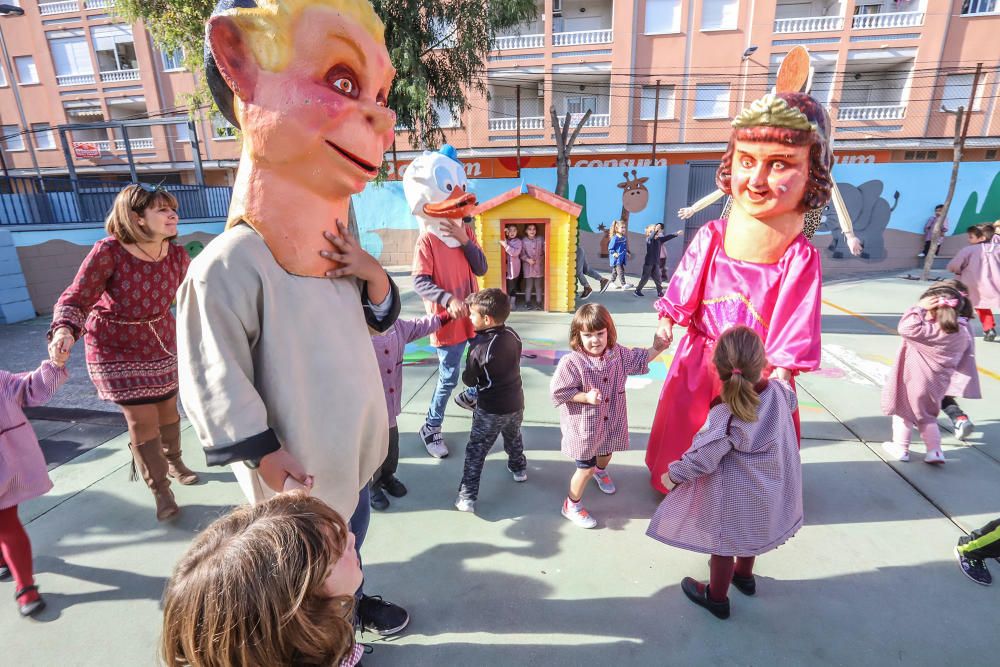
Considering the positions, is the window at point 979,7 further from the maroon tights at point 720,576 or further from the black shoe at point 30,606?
the black shoe at point 30,606

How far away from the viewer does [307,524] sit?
35.9 inches

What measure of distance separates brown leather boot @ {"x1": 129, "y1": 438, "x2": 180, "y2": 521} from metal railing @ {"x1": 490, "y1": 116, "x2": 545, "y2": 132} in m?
17.7

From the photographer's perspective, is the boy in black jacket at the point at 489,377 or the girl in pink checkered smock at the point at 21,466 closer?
the girl in pink checkered smock at the point at 21,466

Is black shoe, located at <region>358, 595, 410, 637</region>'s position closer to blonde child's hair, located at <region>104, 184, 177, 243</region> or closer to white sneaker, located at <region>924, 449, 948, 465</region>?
blonde child's hair, located at <region>104, 184, 177, 243</region>

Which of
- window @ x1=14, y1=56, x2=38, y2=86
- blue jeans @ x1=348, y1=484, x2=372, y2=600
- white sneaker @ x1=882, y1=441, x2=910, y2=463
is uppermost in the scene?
window @ x1=14, y1=56, x2=38, y2=86

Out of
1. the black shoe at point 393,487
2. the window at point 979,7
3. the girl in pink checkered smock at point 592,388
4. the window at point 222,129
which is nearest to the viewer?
the girl in pink checkered smock at point 592,388

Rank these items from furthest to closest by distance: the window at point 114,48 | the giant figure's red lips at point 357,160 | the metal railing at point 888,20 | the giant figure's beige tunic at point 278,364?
the window at point 114,48 → the metal railing at point 888,20 → the giant figure's red lips at point 357,160 → the giant figure's beige tunic at point 278,364

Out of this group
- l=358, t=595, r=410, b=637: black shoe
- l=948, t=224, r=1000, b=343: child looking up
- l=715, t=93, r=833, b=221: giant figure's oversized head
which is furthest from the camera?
l=948, t=224, r=1000, b=343: child looking up

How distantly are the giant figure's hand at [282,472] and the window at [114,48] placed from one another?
26.0m

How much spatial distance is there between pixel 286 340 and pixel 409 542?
4.74 ft

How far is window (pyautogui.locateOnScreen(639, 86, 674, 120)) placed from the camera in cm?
1736

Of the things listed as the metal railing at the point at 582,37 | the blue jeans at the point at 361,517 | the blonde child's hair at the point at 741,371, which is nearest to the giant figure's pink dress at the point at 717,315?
the blonde child's hair at the point at 741,371

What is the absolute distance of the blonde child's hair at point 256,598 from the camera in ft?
2.63

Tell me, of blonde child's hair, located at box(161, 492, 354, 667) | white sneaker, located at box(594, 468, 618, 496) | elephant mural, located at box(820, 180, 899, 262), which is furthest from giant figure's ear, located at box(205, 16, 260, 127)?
elephant mural, located at box(820, 180, 899, 262)
